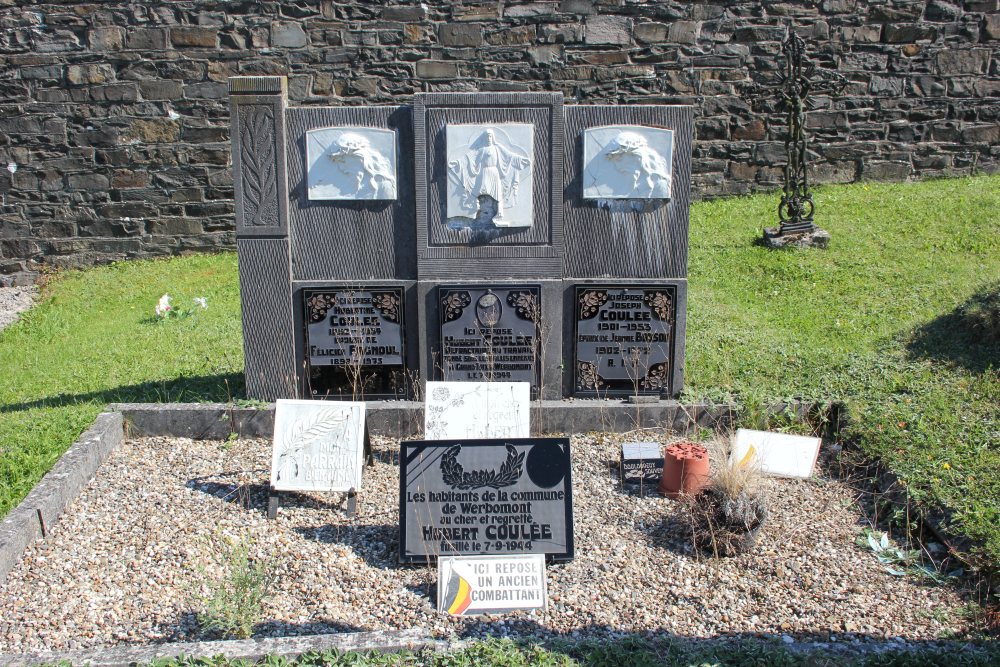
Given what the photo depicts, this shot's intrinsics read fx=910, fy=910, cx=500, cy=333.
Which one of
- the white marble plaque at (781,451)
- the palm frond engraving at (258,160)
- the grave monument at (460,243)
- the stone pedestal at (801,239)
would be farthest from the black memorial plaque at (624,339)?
the stone pedestal at (801,239)

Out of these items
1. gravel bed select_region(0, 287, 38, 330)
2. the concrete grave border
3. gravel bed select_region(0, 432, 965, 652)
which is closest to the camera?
gravel bed select_region(0, 432, 965, 652)

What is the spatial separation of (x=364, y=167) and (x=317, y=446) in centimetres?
A: 183

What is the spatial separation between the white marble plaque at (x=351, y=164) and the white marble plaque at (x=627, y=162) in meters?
1.25

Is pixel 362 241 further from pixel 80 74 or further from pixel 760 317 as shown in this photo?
pixel 80 74

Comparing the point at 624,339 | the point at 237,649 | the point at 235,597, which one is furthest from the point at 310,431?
the point at 624,339

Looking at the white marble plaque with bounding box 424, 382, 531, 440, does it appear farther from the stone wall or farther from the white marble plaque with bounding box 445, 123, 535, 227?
the stone wall

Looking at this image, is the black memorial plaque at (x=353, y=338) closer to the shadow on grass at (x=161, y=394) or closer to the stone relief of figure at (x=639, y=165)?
the shadow on grass at (x=161, y=394)

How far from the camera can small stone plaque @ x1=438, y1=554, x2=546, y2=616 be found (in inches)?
150

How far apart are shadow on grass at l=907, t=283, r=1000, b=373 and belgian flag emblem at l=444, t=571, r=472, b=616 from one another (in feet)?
12.3

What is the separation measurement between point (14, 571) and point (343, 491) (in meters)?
1.57

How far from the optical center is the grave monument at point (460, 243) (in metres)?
5.70

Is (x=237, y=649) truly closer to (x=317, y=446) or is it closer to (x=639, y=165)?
(x=317, y=446)

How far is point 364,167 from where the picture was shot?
5684 millimetres

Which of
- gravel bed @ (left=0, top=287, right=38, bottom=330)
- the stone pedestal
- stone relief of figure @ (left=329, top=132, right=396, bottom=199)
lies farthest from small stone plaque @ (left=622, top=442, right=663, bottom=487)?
gravel bed @ (left=0, top=287, right=38, bottom=330)
